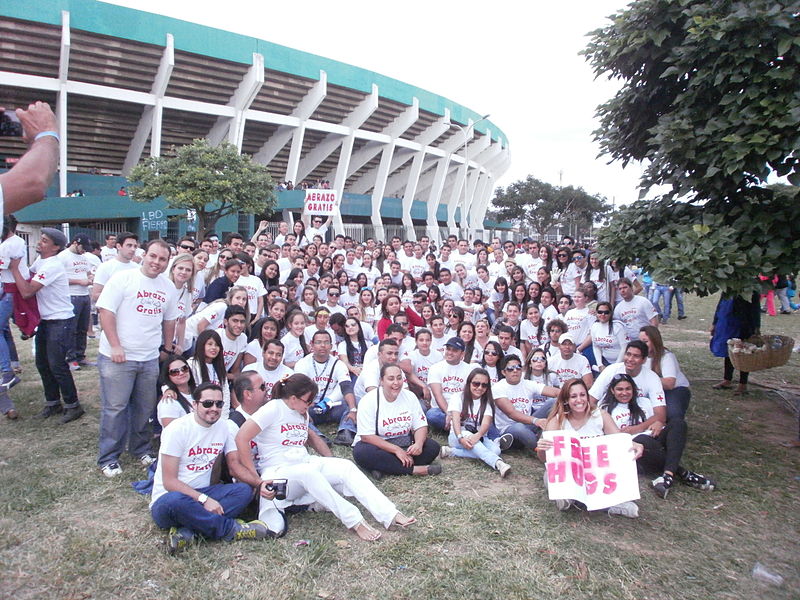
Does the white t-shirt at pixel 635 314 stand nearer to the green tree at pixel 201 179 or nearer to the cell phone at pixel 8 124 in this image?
the cell phone at pixel 8 124

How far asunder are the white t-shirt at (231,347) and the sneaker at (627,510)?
3692 mm

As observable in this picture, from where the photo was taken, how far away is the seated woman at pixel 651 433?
471cm

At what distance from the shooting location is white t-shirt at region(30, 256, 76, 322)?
5738mm

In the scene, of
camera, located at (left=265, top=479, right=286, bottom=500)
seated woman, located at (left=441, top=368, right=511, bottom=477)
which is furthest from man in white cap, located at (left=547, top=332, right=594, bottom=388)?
camera, located at (left=265, top=479, right=286, bottom=500)

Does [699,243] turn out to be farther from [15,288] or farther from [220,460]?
[15,288]

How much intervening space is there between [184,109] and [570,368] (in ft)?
79.9

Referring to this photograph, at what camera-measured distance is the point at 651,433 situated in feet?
16.2

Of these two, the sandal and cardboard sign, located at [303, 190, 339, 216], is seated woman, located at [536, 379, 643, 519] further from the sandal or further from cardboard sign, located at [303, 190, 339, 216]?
cardboard sign, located at [303, 190, 339, 216]

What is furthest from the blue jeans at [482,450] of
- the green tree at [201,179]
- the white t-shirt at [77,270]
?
the green tree at [201,179]

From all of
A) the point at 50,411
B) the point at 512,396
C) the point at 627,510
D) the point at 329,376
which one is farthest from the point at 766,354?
the point at 50,411

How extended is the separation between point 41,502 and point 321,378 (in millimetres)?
2678

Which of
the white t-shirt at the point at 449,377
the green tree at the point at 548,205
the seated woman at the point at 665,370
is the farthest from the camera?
the green tree at the point at 548,205

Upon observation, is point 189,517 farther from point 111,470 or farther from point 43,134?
point 43,134

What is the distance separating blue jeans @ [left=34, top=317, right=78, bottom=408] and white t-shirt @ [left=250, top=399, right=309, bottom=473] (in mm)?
2821
